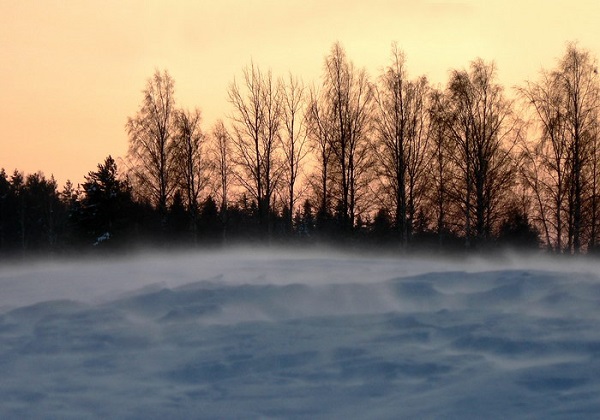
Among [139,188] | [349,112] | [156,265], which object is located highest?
[349,112]

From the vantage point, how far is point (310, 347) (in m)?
7.70

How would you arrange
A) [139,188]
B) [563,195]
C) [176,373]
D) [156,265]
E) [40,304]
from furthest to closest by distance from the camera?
[139,188] → [563,195] → [156,265] → [40,304] → [176,373]

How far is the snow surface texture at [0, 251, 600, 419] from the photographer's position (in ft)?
21.5

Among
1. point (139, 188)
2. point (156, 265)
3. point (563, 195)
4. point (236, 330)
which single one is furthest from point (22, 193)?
point (236, 330)

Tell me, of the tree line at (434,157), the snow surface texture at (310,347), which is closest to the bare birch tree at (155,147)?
the tree line at (434,157)

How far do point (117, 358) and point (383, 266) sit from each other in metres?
5.16

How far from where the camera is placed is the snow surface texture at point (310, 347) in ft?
21.5

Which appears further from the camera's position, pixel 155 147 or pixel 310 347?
pixel 155 147

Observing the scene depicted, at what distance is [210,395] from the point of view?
6.84m

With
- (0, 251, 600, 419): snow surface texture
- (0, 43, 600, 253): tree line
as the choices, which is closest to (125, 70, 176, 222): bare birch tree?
(0, 43, 600, 253): tree line

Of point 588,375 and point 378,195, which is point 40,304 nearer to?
point 588,375

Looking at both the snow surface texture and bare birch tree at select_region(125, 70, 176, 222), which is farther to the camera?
bare birch tree at select_region(125, 70, 176, 222)

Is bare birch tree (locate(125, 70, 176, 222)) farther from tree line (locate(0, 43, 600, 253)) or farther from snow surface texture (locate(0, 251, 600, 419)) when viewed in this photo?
snow surface texture (locate(0, 251, 600, 419))

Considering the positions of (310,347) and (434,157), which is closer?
(310,347)
